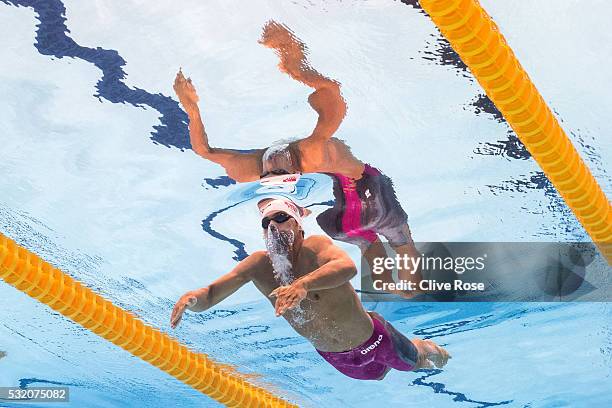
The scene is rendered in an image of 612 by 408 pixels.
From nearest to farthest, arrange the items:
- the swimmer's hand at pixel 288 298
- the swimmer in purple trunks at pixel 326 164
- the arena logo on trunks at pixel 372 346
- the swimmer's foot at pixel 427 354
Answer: the swimmer's hand at pixel 288 298 → the swimmer in purple trunks at pixel 326 164 → the arena logo on trunks at pixel 372 346 → the swimmer's foot at pixel 427 354

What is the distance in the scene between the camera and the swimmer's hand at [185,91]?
5.77m

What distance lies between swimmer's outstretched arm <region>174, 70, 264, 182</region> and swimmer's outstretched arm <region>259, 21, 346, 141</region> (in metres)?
0.61

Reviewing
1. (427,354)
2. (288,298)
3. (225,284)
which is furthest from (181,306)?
(427,354)

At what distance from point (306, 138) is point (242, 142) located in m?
0.56

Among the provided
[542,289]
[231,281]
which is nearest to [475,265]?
[542,289]

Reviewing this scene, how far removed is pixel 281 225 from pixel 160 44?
1.70 meters

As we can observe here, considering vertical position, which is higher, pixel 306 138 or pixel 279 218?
pixel 306 138

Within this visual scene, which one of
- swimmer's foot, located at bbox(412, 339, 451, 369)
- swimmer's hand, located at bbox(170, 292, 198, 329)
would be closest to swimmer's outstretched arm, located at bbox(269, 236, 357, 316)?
swimmer's hand, located at bbox(170, 292, 198, 329)

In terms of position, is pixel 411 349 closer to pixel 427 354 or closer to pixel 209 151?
pixel 427 354

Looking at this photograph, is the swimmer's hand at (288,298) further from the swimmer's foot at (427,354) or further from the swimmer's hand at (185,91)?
the swimmer's foot at (427,354)

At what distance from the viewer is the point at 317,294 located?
5.54 meters

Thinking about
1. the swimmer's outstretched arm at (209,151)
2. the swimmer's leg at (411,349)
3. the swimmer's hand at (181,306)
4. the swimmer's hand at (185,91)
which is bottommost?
the swimmer's hand at (181,306)

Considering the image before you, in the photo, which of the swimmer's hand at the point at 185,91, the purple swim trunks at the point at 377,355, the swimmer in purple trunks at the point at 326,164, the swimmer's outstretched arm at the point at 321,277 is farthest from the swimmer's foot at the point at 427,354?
the swimmer's hand at the point at 185,91

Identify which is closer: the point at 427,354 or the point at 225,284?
the point at 225,284
